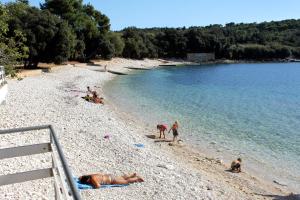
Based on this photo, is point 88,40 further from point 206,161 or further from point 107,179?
point 107,179

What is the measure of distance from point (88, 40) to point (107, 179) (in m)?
82.0

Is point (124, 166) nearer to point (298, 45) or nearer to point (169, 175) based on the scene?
point (169, 175)

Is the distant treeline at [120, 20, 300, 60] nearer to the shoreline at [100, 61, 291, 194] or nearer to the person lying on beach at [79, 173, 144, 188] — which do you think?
the shoreline at [100, 61, 291, 194]

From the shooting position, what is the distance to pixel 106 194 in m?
13.4

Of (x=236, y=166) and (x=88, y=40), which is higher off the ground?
(x=88, y=40)

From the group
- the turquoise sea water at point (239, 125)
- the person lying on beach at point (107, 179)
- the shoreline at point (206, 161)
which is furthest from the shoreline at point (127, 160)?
the turquoise sea water at point (239, 125)

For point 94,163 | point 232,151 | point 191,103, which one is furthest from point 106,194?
point 191,103

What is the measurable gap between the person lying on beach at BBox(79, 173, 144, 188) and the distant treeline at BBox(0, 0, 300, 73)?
562 centimetres

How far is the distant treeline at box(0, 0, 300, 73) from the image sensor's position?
18609 millimetres

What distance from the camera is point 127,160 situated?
18.1 meters

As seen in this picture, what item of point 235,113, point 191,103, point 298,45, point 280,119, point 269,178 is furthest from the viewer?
point 298,45

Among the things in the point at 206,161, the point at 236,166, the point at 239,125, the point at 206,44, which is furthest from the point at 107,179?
the point at 206,44

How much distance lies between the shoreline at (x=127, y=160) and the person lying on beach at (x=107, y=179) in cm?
37

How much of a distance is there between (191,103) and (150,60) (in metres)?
93.2
